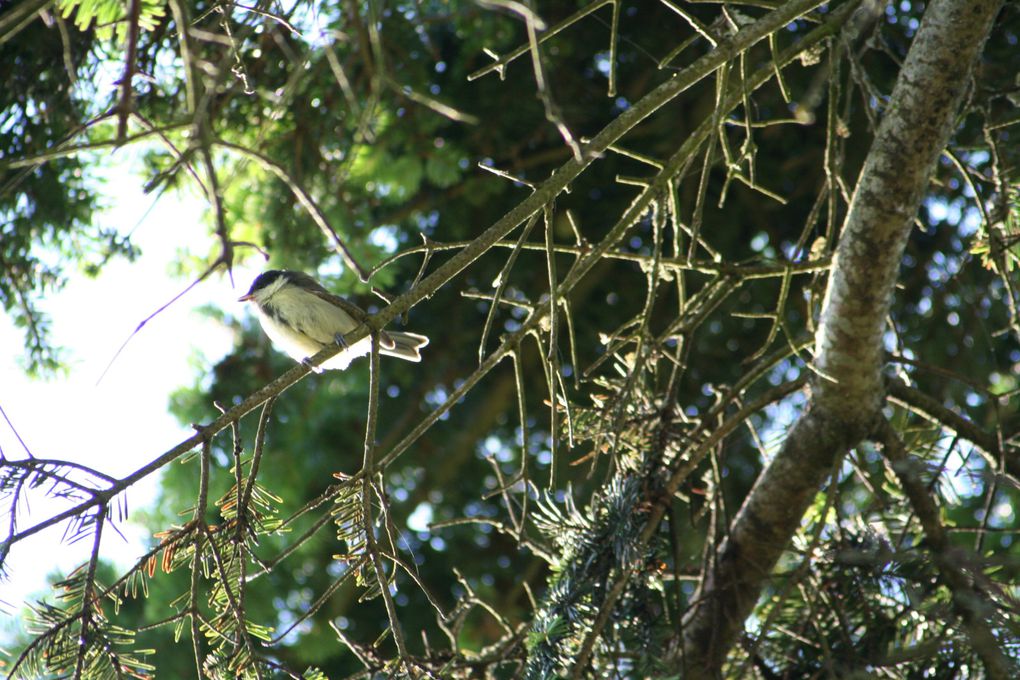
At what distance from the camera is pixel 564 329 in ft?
12.6

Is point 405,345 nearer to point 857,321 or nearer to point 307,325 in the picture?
point 307,325

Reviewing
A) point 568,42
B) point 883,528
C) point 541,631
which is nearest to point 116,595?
point 541,631

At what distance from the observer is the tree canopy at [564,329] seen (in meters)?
1.76

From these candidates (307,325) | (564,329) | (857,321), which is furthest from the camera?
(564,329)

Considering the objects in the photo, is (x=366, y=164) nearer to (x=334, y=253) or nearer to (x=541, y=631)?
(x=334, y=253)

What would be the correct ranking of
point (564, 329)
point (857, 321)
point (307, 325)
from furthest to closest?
1. point (564, 329)
2. point (307, 325)
3. point (857, 321)

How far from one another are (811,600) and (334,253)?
1910mm

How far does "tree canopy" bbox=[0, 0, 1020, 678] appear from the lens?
5.78 ft

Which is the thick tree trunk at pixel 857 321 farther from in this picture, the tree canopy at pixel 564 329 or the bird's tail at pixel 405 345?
the bird's tail at pixel 405 345

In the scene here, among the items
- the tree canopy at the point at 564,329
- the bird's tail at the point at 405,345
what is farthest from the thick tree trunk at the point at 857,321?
the bird's tail at the point at 405,345

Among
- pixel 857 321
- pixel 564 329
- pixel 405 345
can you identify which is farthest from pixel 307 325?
pixel 857 321

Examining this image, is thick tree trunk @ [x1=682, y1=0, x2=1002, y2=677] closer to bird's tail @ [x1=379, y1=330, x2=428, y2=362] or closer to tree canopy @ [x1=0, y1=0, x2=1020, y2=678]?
tree canopy @ [x1=0, y1=0, x2=1020, y2=678]

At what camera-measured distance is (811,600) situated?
2.22m

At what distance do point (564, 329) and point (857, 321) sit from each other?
1754mm
